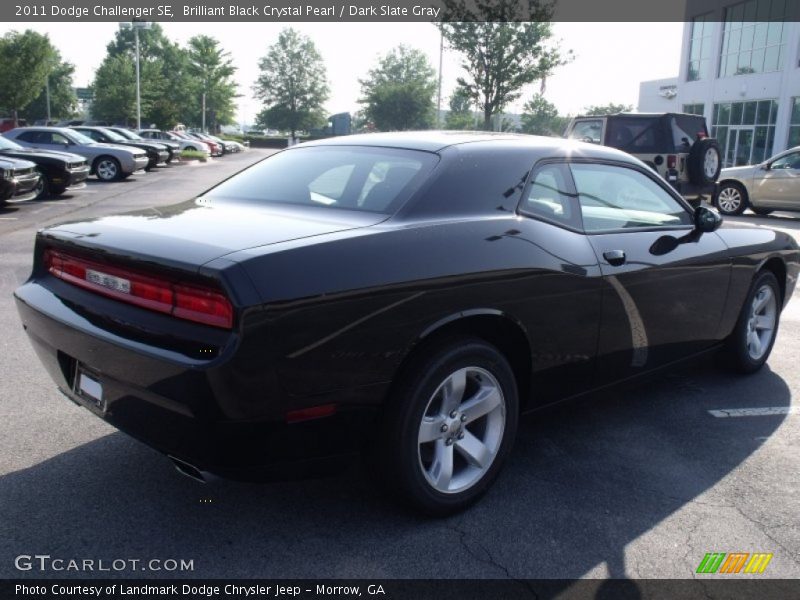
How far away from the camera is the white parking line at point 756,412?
440 cm

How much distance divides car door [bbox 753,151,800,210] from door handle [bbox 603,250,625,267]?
44.9 feet

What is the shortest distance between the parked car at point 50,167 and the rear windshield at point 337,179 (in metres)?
13.3

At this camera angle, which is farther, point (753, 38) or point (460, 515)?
point (753, 38)

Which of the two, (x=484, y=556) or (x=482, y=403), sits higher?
(x=482, y=403)

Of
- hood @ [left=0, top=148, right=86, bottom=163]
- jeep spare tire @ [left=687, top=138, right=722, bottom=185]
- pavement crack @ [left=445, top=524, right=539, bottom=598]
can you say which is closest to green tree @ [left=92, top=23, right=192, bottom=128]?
hood @ [left=0, top=148, right=86, bottom=163]

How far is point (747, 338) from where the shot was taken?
497cm

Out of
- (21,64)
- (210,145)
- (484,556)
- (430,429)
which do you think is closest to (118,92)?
(21,64)

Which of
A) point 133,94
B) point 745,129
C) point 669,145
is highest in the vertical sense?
point 133,94

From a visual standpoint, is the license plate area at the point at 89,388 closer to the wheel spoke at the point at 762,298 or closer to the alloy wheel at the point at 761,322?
the alloy wheel at the point at 761,322

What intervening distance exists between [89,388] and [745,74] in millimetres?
34071

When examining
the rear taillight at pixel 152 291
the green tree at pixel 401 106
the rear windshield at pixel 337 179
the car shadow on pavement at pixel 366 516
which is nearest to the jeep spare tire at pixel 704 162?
the car shadow on pavement at pixel 366 516

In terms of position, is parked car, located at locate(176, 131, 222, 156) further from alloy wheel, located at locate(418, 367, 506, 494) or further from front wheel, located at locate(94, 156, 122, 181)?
alloy wheel, located at locate(418, 367, 506, 494)

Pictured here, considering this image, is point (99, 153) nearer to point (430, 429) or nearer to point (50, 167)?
point (50, 167)

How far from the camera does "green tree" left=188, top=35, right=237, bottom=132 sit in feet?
242
